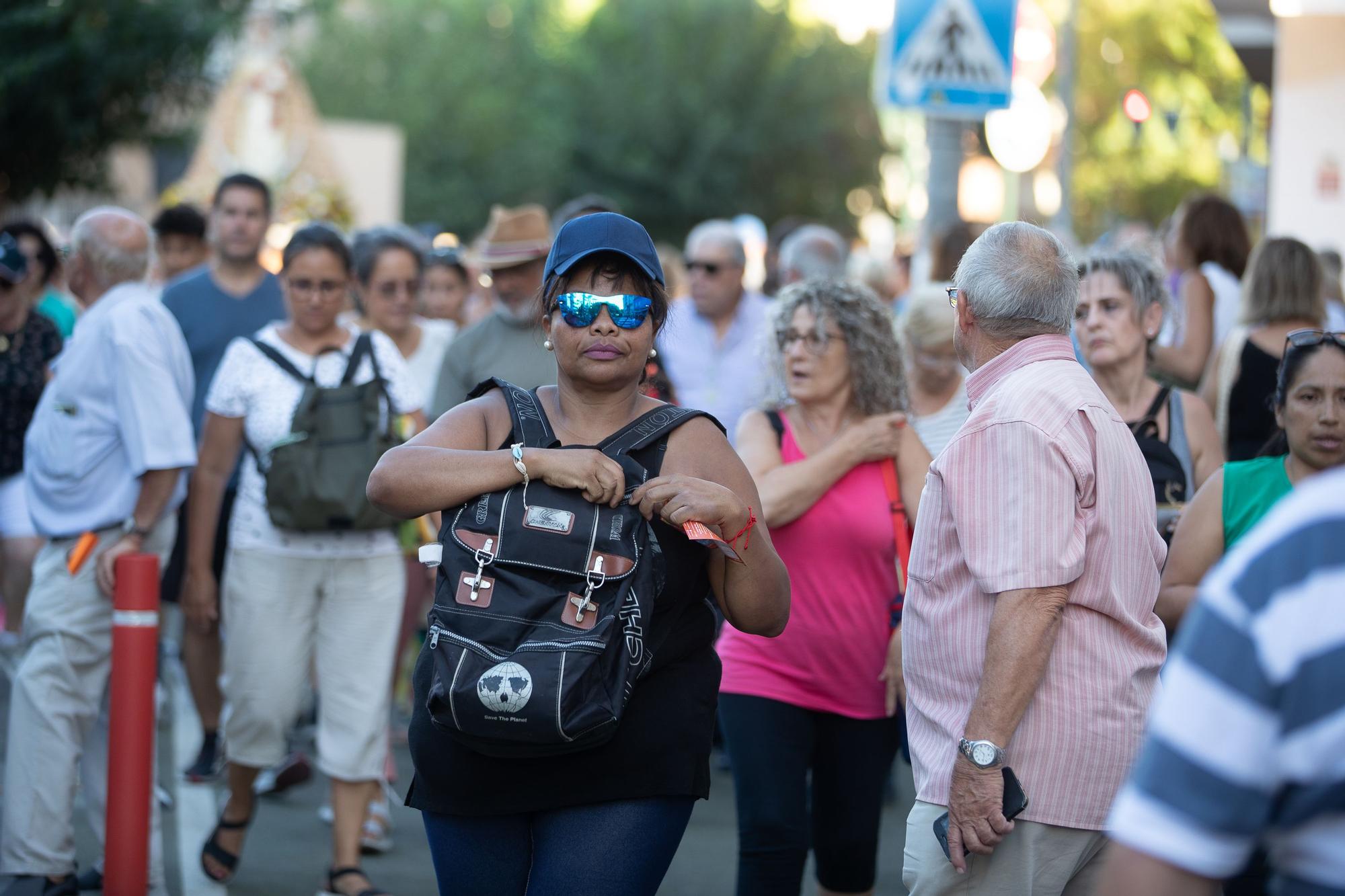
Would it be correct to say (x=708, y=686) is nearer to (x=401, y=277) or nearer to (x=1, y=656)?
(x=401, y=277)

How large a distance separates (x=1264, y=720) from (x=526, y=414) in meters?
1.98

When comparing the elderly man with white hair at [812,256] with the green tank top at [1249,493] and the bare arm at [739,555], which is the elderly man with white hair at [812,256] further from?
the bare arm at [739,555]

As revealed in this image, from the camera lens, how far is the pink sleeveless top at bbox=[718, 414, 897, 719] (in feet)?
15.0

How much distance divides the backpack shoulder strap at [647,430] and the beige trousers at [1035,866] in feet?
3.31

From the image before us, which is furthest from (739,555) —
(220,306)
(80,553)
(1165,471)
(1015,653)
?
(220,306)

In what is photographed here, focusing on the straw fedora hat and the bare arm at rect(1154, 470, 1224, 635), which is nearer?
the bare arm at rect(1154, 470, 1224, 635)

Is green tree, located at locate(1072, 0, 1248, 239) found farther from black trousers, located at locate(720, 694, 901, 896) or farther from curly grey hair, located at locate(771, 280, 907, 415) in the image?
black trousers, located at locate(720, 694, 901, 896)

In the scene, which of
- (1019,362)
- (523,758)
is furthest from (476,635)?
(1019,362)

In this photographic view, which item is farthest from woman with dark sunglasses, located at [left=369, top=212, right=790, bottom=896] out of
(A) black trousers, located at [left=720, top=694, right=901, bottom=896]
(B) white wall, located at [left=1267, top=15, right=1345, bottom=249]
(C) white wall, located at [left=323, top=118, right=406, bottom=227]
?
(C) white wall, located at [left=323, top=118, right=406, bottom=227]

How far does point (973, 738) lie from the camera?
321cm

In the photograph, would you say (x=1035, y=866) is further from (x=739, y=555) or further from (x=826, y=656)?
(x=826, y=656)

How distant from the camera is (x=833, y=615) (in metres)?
4.63

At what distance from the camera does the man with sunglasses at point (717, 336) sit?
8727 millimetres

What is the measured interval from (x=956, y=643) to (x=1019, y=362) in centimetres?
63
